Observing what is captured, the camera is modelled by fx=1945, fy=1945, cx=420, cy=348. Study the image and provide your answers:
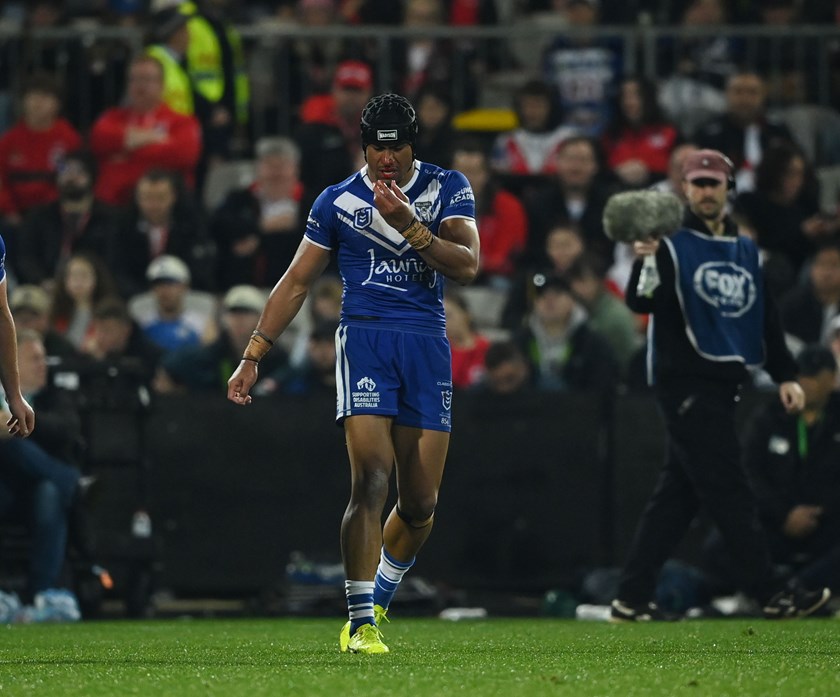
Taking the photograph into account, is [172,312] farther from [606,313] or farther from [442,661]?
[442,661]

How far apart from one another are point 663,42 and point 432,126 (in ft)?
8.67

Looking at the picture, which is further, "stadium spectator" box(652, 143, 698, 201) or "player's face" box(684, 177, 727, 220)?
"stadium spectator" box(652, 143, 698, 201)

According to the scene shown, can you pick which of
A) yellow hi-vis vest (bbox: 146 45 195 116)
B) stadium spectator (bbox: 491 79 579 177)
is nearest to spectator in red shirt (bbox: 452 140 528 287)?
stadium spectator (bbox: 491 79 579 177)

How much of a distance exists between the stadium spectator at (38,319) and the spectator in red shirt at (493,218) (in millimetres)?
3641

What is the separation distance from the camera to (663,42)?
18375 millimetres

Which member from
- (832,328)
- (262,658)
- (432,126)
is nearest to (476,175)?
(432,126)

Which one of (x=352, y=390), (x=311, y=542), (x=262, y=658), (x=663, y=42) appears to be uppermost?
(x=663, y=42)

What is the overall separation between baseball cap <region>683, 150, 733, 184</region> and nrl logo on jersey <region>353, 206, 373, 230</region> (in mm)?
3101

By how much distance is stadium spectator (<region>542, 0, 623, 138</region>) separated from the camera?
1805 cm

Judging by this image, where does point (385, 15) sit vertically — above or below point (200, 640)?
above

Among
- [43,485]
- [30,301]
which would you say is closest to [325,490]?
[43,485]

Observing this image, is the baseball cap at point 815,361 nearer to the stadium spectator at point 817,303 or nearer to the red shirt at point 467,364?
the stadium spectator at point 817,303

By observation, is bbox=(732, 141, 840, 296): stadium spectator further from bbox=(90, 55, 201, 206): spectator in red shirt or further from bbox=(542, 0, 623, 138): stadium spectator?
bbox=(90, 55, 201, 206): spectator in red shirt

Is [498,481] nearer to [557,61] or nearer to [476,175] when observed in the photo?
[476,175]
